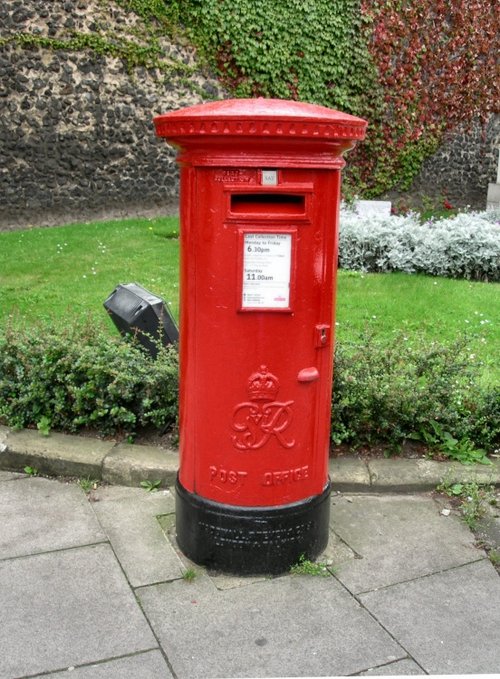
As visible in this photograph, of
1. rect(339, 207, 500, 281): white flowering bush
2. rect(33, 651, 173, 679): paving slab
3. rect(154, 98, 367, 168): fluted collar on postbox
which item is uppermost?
rect(154, 98, 367, 168): fluted collar on postbox

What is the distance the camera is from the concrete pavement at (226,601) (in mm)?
2633

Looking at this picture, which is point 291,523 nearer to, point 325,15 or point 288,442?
point 288,442

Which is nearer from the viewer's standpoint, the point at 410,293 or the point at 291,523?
the point at 291,523

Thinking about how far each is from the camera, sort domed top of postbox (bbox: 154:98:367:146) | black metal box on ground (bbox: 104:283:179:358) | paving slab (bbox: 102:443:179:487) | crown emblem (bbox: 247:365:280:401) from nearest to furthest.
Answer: domed top of postbox (bbox: 154:98:367:146)
crown emblem (bbox: 247:365:280:401)
paving slab (bbox: 102:443:179:487)
black metal box on ground (bbox: 104:283:179:358)

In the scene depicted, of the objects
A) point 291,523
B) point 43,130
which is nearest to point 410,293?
point 291,523

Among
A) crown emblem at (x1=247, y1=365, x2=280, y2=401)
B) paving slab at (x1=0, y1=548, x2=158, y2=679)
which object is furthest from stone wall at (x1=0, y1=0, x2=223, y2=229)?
crown emblem at (x1=247, y1=365, x2=280, y2=401)

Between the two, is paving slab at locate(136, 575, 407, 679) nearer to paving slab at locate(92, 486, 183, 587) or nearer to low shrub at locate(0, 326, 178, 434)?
paving slab at locate(92, 486, 183, 587)

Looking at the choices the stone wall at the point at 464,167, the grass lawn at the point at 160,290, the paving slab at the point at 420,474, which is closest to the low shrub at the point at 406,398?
the paving slab at the point at 420,474

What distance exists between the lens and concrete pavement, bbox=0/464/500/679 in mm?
2633

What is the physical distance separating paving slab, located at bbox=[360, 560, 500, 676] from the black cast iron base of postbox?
0.37 meters

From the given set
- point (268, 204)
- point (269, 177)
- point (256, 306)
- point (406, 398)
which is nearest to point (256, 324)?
point (256, 306)

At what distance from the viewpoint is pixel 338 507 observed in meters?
3.76

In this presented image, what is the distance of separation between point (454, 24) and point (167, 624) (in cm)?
1652

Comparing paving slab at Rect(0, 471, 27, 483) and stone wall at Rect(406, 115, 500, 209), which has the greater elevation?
stone wall at Rect(406, 115, 500, 209)
